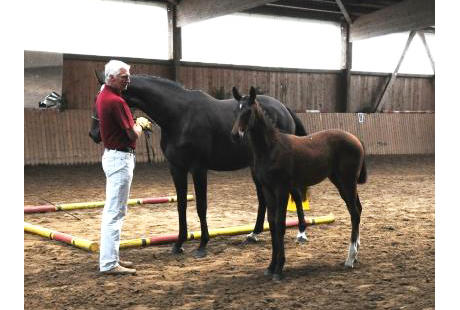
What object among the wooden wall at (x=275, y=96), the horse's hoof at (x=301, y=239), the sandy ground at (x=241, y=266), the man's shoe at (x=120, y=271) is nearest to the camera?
the sandy ground at (x=241, y=266)

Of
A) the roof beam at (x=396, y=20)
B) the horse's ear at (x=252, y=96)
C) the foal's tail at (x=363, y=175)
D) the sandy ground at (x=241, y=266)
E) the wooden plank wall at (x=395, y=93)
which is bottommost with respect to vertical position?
the sandy ground at (x=241, y=266)

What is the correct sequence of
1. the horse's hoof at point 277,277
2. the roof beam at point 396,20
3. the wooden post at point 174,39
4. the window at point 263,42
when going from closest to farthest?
the horse's hoof at point 277,277, the roof beam at point 396,20, the wooden post at point 174,39, the window at point 263,42

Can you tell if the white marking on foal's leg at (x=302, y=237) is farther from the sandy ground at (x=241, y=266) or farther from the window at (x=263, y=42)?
the window at (x=263, y=42)

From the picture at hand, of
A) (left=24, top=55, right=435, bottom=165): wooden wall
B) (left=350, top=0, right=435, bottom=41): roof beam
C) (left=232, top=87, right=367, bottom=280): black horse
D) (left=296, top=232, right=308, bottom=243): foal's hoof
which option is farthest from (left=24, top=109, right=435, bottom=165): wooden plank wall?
(left=232, top=87, right=367, bottom=280): black horse

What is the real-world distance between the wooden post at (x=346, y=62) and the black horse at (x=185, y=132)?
15.0 metres

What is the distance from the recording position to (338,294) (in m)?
3.85

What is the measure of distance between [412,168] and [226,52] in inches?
283

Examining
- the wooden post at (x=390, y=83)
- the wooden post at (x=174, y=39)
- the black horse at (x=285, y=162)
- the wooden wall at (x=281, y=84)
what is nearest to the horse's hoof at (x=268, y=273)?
the black horse at (x=285, y=162)

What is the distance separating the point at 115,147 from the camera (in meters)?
4.39

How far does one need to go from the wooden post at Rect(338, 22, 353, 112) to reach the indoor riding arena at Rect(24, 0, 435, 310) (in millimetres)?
39

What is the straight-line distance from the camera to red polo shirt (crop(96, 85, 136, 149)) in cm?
432

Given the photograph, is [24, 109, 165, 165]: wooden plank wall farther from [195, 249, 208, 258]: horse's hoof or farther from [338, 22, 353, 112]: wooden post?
[338, 22, 353, 112]: wooden post

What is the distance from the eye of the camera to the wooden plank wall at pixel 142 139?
44.4 feet
